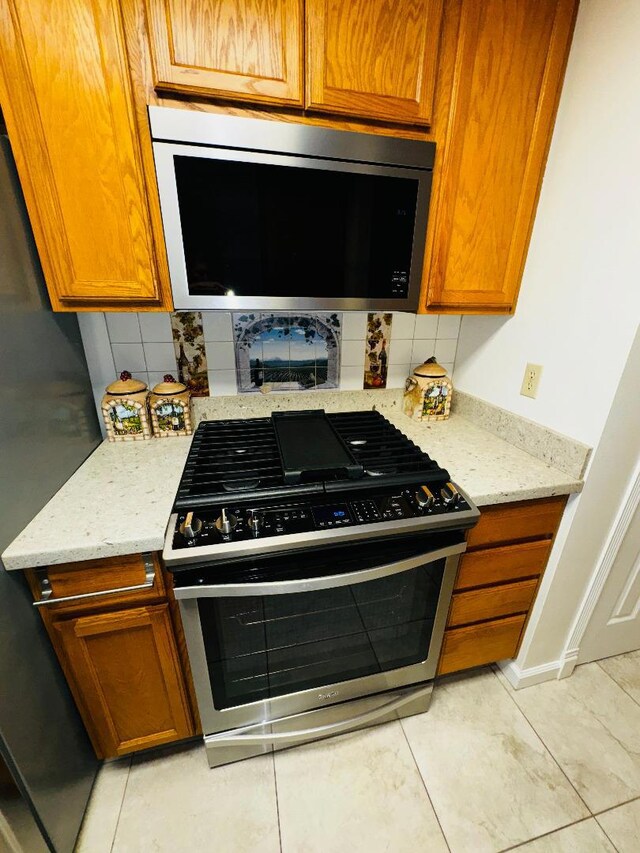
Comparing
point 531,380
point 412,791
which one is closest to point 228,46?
point 531,380

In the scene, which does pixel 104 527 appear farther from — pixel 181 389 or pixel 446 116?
pixel 446 116

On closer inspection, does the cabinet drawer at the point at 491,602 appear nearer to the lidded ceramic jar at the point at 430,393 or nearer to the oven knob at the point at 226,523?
the lidded ceramic jar at the point at 430,393

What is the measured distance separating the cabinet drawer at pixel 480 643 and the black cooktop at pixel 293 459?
2.16 feet

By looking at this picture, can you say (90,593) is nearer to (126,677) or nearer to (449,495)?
(126,677)

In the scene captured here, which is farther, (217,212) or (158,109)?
(217,212)

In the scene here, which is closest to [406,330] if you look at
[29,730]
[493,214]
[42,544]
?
[493,214]

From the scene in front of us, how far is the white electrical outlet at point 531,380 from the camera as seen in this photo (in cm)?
121

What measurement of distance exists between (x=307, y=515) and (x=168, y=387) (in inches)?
29.9

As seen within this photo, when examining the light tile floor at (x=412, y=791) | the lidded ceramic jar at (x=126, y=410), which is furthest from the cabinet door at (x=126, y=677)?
the lidded ceramic jar at (x=126, y=410)

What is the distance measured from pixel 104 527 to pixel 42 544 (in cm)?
12

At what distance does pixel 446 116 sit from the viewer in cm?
98

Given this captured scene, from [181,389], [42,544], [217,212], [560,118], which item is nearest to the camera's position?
[42,544]

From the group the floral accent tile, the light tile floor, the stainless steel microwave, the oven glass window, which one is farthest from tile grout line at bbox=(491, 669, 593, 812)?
the floral accent tile

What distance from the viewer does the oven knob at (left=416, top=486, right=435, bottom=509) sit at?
3.12ft
